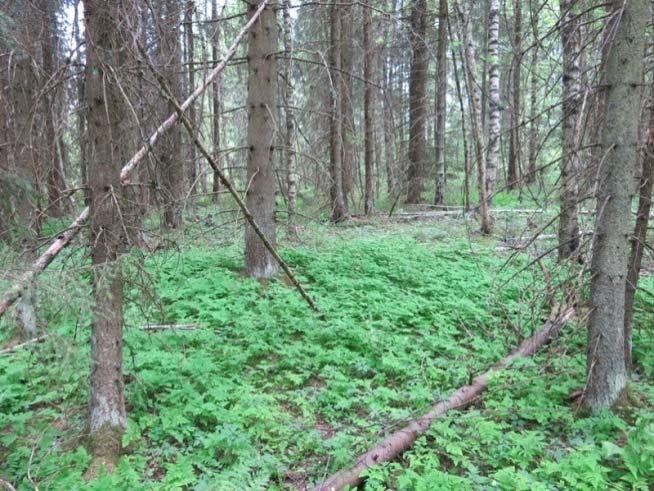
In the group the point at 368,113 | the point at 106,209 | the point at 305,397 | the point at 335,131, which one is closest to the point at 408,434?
the point at 305,397

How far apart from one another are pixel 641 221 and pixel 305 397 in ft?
12.0

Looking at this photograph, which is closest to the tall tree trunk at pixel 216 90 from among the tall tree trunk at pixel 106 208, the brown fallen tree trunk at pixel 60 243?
the brown fallen tree trunk at pixel 60 243

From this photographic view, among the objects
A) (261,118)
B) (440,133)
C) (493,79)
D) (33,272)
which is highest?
(493,79)

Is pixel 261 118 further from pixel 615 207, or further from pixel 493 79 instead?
pixel 493 79

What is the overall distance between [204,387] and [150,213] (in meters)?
1.73

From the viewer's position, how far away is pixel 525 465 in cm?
358

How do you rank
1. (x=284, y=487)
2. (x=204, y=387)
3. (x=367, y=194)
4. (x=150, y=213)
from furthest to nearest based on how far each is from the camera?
(x=367, y=194) → (x=204, y=387) → (x=150, y=213) → (x=284, y=487)

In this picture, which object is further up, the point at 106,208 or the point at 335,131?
the point at 335,131

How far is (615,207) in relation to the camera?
4031 millimetres

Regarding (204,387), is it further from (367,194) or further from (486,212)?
(367,194)

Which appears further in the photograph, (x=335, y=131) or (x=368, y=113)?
(x=368, y=113)

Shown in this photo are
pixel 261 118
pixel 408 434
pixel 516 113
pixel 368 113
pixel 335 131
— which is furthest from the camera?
pixel 368 113

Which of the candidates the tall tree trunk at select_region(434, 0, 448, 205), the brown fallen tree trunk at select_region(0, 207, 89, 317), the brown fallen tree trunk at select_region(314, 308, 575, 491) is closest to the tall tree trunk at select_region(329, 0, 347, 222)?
the tall tree trunk at select_region(434, 0, 448, 205)

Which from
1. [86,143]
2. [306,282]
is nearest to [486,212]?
[306,282]
